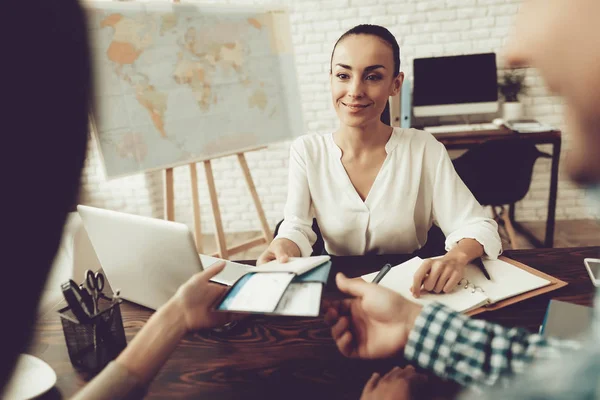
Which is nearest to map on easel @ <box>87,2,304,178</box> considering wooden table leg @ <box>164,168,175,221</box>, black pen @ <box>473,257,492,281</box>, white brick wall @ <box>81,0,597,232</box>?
wooden table leg @ <box>164,168,175,221</box>

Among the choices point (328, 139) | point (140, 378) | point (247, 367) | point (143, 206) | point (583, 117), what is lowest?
point (143, 206)

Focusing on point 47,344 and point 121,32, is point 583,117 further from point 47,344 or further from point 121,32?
point 121,32

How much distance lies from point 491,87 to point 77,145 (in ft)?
11.6

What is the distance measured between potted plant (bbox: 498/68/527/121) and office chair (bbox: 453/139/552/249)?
0.79 m

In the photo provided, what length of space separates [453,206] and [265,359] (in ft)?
2.90

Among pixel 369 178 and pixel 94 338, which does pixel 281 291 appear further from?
pixel 369 178

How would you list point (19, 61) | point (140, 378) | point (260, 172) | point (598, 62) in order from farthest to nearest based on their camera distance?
point (260, 172) < point (140, 378) < point (598, 62) < point (19, 61)

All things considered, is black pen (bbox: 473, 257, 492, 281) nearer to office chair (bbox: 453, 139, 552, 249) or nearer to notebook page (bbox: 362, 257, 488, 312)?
notebook page (bbox: 362, 257, 488, 312)

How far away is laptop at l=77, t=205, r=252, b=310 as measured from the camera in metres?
0.88

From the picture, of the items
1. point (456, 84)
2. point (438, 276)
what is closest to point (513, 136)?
point (456, 84)

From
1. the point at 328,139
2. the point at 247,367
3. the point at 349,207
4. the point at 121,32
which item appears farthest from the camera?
the point at 121,32

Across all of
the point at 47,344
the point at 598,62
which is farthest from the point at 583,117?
the point at 47,344

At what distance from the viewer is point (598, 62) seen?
0.38 meters

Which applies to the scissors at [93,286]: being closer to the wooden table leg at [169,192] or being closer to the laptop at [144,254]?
the laptop at [144,254]
